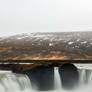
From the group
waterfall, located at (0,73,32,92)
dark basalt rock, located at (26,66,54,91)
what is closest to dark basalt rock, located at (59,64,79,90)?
dark basalt rock, located at (26,66,54,91)

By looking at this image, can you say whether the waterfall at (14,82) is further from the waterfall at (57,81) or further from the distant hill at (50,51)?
the waterfall at (57,81)

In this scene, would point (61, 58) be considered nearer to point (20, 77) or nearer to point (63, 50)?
point (63, 50)

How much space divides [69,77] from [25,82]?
918 millimetres

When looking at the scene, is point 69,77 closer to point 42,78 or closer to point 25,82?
point 42,78

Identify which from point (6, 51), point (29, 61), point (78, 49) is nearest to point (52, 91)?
point (29, 61)

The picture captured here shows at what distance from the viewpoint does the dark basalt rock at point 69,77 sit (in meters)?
4.44

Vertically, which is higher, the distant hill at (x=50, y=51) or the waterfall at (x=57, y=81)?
the distant hill at (x=50, y=51)

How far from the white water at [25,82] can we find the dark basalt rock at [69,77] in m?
0.08

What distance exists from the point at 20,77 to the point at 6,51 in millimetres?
877

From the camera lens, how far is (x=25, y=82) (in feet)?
14.8

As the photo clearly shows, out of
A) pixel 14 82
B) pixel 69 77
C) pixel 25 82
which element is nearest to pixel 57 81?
pixel 69 77

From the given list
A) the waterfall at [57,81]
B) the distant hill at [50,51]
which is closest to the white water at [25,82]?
the waterfall at [57,81]

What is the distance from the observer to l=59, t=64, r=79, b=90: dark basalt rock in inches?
175

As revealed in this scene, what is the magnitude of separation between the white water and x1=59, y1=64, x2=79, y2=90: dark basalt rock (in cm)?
8
